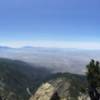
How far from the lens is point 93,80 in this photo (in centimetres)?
7994

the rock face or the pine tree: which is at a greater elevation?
the pine tree

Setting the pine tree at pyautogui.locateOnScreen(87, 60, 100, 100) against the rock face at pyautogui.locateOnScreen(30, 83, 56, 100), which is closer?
the pine tree at pyautogui.locateOnScreen(87, 60, 100, 100)

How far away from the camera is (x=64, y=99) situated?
125125 millimetres

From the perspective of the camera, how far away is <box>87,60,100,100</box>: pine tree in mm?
80062

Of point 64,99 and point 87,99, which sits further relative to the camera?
point 64,99

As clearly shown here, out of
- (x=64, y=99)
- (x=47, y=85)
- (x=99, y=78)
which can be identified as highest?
(x=99, y=78)

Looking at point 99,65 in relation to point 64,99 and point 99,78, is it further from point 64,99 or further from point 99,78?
point 64,99

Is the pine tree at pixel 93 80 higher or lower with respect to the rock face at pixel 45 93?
higher

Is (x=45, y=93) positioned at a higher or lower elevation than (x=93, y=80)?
lower

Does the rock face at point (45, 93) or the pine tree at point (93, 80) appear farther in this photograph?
the rock face at point (45, 93)

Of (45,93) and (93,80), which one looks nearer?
(93,80)

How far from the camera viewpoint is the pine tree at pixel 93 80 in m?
80.1

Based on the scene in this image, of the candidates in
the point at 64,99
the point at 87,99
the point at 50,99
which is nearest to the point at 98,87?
the point at 87,99

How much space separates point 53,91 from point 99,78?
39.8 metres
